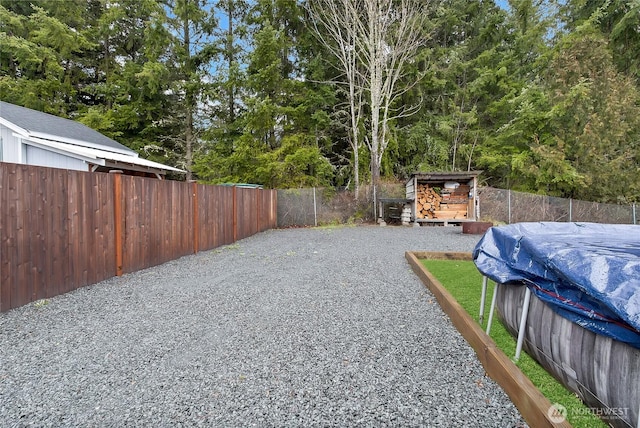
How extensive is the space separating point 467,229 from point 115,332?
913cm

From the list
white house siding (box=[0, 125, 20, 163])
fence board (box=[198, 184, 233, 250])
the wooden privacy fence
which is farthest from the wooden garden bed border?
white house siding (box=[0, 125, 20, 163])

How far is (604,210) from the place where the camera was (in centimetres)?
1035

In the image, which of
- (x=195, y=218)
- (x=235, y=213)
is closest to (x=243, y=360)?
(x=195, y=218)

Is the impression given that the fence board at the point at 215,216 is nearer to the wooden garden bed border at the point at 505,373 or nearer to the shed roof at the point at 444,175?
the wooden garden bed border at the point at 505,373

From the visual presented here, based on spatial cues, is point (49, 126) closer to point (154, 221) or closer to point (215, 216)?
point (215, 216)

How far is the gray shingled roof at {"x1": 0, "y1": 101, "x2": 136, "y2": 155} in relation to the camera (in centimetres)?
858

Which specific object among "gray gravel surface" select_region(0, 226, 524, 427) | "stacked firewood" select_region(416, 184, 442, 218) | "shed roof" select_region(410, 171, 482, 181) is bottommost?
"gray gravel surface" select_region(0, 226, 524, 427)

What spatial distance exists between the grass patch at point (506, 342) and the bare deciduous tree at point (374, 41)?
8704 mm

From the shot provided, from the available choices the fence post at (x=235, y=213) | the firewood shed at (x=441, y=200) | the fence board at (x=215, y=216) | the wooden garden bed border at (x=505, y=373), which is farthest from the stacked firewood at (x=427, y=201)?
the wooden garden bed border at (x=505, y=373)

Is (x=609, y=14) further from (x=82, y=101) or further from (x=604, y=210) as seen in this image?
(x=82, y=101)

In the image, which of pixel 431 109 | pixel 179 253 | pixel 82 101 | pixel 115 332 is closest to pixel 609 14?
pixel 431 109

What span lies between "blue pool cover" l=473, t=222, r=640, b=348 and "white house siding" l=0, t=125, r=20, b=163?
11258 mm

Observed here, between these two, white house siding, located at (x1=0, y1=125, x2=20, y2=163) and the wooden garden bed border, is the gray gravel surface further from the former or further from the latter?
white house siding, located at (x1=0, y1=125, x2=20, y2=163)

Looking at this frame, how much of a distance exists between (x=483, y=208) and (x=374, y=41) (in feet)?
27.8
